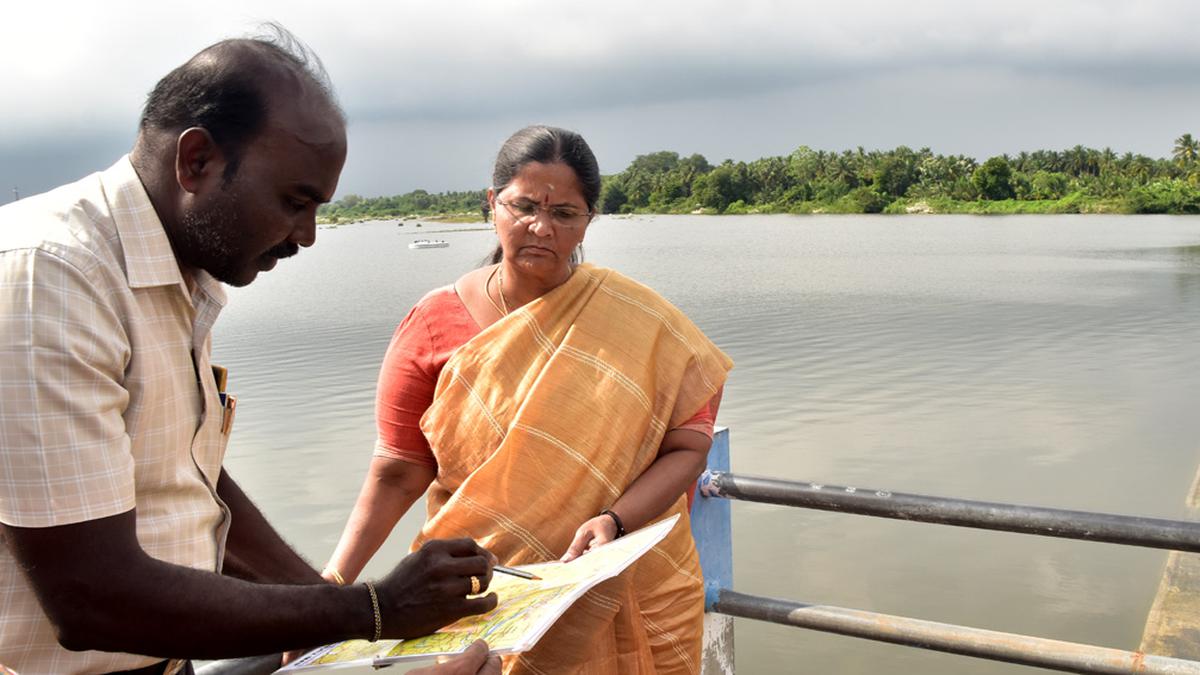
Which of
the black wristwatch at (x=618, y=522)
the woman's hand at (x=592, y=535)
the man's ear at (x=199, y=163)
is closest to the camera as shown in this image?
the man's ear at (x=199, y=163)

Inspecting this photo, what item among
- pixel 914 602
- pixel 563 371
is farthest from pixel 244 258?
pixel 914 602

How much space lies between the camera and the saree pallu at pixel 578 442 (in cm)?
214

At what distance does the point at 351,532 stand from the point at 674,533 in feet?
2.26

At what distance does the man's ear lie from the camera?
1.26 metres

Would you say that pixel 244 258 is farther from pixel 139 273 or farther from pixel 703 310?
pixel 703 310

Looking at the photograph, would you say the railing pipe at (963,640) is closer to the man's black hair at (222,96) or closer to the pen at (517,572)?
the pen at (517,572)

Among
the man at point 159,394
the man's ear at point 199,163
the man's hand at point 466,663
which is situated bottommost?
the man's hand at point 466,663

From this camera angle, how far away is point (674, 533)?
7.59 feet

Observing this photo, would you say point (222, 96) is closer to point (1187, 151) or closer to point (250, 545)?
point (250, 545)

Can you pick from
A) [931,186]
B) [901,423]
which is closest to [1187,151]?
[931,186]

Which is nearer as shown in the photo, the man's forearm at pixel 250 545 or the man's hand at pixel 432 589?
the man's hand at pixel 432 589

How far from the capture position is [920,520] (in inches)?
96.2

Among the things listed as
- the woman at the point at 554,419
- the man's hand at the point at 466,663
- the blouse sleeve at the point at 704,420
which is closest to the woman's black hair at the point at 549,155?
the woman at the point at 554,419

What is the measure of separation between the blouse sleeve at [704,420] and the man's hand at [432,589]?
0.89 meters
